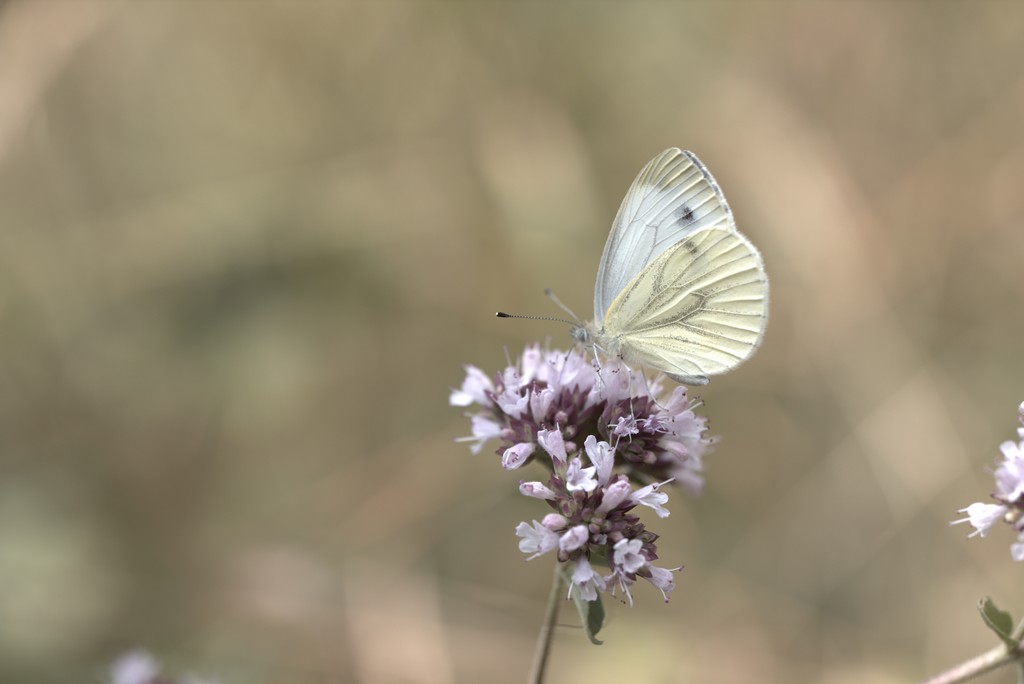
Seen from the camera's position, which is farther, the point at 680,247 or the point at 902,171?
the point at 902,171

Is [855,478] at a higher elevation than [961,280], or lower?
lower

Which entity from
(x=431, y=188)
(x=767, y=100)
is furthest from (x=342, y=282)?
(x=767, y=100)

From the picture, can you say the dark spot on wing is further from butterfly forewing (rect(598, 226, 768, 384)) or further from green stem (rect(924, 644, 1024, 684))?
green stem (rect(924, 644, 1024, 684))

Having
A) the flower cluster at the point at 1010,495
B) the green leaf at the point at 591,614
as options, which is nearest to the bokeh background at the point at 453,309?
the green leaf at the point at 591,614

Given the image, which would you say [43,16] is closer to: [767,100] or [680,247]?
[680,247]

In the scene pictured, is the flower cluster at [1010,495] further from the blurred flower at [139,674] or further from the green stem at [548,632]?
the blurred flower at [139,674]

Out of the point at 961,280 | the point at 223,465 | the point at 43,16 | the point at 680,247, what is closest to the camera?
the point at 680,247

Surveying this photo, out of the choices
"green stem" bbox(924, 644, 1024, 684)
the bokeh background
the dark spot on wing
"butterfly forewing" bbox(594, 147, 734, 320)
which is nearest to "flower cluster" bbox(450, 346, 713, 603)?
"butterfly forewing" bbox(594, 147, 734, 320)
